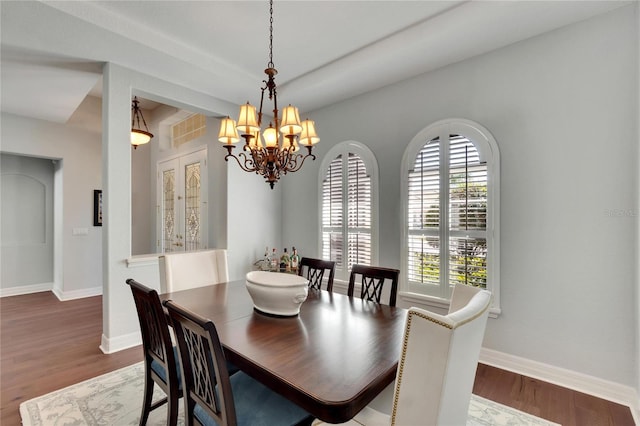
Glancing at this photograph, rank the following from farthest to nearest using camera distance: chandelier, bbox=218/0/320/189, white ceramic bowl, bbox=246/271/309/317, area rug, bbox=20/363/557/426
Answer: chandelier, bbox=218/0/320/189
area rug, bbox=20/363/557/426
white ceramic bowl, bbox=246/271/309/317

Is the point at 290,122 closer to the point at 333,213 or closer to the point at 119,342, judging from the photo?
the point at 333,213

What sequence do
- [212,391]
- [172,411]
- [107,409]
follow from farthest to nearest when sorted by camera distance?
[107,409] → [172,411] → [212,391]

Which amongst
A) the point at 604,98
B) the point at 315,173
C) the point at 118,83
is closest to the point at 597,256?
the point at 604,98

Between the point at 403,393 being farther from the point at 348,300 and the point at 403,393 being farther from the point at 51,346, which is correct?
the point at 51,346

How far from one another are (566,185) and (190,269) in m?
3.13

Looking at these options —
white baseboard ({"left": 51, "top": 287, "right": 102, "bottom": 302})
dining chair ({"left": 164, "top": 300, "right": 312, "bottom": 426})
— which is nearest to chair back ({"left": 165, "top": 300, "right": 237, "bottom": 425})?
dining chair ({"left": 164, "top": 300, "right": 312, "bottom": 426})

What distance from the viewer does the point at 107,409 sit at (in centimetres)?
204

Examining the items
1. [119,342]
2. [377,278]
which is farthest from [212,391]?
[119,342]

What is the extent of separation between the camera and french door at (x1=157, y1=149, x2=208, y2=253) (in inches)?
170

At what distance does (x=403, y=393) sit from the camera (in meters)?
0.97

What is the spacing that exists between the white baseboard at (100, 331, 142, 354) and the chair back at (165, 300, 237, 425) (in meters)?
2.06

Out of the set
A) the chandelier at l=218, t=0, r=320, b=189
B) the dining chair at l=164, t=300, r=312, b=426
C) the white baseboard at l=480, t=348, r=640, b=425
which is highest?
the chandelier at l=218, t=0, r=320, b=189

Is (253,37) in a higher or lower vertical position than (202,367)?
higher

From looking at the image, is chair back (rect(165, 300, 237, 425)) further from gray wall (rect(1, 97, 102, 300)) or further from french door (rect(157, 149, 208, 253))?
gray wall (rect(1, 97, 102, 300))
